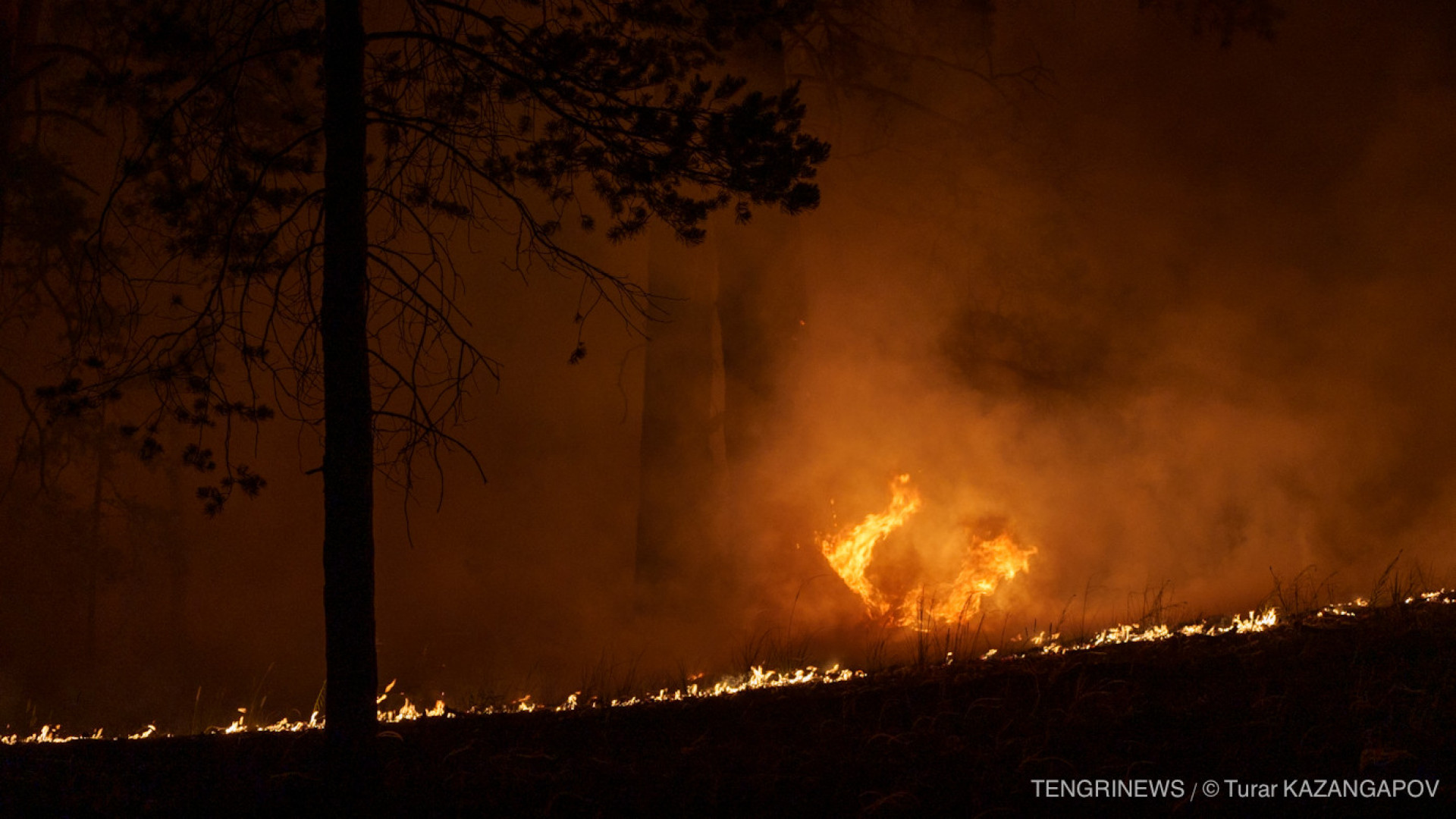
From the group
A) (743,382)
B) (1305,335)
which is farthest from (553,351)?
(1305,335)

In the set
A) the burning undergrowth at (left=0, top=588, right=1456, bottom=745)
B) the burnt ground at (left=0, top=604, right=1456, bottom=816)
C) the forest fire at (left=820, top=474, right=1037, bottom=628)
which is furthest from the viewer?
the forest fire at (left=820, top=474, right=1037, bottom=628)

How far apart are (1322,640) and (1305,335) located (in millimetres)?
6646

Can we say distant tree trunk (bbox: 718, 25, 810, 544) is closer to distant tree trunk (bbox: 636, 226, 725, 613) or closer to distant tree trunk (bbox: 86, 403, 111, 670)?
distant tree trunk (bbox: 636, 226, 725, 613)

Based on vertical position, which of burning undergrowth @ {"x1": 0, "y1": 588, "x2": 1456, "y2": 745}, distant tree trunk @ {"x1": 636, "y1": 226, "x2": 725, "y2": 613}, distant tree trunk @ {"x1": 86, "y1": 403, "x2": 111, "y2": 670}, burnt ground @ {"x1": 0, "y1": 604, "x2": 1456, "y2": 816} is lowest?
burnt ground @ {"x1": 0, "y1": 604, "x2": 1456, "y2": 816}

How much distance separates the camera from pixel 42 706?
7.99 m

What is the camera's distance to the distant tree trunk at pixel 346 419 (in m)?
3.54

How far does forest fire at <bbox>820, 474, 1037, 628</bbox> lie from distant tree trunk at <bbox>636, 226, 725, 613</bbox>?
1422 millimetres

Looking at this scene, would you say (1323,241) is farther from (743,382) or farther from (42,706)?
(42,706)

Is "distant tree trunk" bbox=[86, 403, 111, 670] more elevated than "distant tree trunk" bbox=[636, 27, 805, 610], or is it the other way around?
"distant tree trunk" bbox=[636, 27, 805, 610]

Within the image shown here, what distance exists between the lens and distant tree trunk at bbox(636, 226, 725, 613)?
33.0ft

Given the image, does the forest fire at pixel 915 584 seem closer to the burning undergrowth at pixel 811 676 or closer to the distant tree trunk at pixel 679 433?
the distant tree trunk at pixel 679 433

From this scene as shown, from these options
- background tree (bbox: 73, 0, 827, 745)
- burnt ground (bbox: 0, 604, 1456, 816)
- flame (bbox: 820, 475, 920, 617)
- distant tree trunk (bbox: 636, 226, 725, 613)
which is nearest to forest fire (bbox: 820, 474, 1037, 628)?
flame (bbox: 820, 475, 920, 617)

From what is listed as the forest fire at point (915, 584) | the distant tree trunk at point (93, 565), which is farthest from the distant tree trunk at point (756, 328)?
the distant tree trunk at point (93, 565)

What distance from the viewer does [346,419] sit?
3.57m
